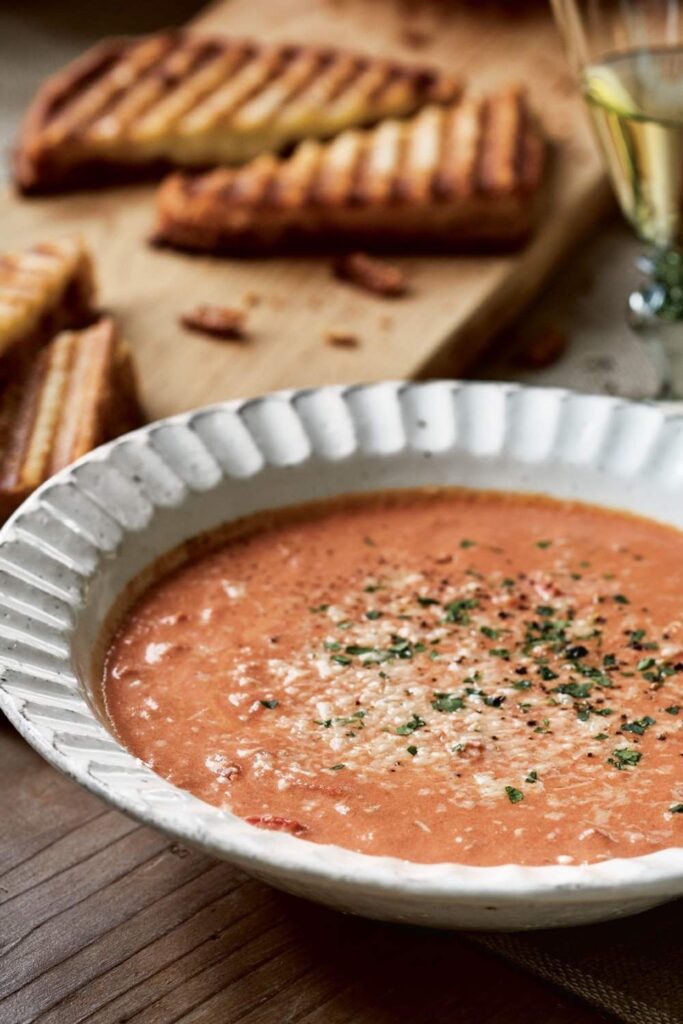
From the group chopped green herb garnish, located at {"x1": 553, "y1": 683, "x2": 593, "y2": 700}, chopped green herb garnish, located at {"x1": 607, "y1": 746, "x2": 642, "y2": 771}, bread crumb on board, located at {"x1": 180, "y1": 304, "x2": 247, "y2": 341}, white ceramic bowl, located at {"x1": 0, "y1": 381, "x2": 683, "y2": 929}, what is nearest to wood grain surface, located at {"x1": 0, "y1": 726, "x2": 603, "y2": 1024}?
white ceramic bowl, located at {"x1": 0, "y1": 381, "x2": 683, "y2": 929}

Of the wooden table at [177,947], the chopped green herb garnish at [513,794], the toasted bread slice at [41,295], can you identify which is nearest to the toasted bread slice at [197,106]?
the toasted bread slice at [41,295]

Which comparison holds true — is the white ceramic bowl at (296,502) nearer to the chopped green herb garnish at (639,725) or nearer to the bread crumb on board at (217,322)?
the chopped green herb garnish at (639,725)

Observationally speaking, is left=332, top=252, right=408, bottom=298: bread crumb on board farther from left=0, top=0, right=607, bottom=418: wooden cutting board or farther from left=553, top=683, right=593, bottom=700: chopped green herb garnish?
left=553, top=683, right=593, bottom=700: chopped green herb garnish

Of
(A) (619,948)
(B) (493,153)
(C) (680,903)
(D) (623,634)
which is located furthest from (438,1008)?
(B) (493,153)

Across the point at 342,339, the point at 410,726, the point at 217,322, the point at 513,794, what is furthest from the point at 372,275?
the point at 513,794

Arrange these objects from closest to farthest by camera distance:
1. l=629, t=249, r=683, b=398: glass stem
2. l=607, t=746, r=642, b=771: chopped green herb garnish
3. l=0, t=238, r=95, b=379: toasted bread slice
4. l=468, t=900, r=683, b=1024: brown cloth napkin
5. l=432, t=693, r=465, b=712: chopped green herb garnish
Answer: l=468, t=900, r=683, b=1024: brown cloth napkin < l=607, t=746, r=642, b=771: chopped green herb garnish < l=432, t=693, r=465, b=712: chopped green herb garnish < l=0, t=238, r=95, b=379: toasted bread slice < l=629, t=249, r=683, b=398: glass stem

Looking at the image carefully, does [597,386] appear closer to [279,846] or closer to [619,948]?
[619,948]

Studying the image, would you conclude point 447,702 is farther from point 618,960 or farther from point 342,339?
point 342,339
